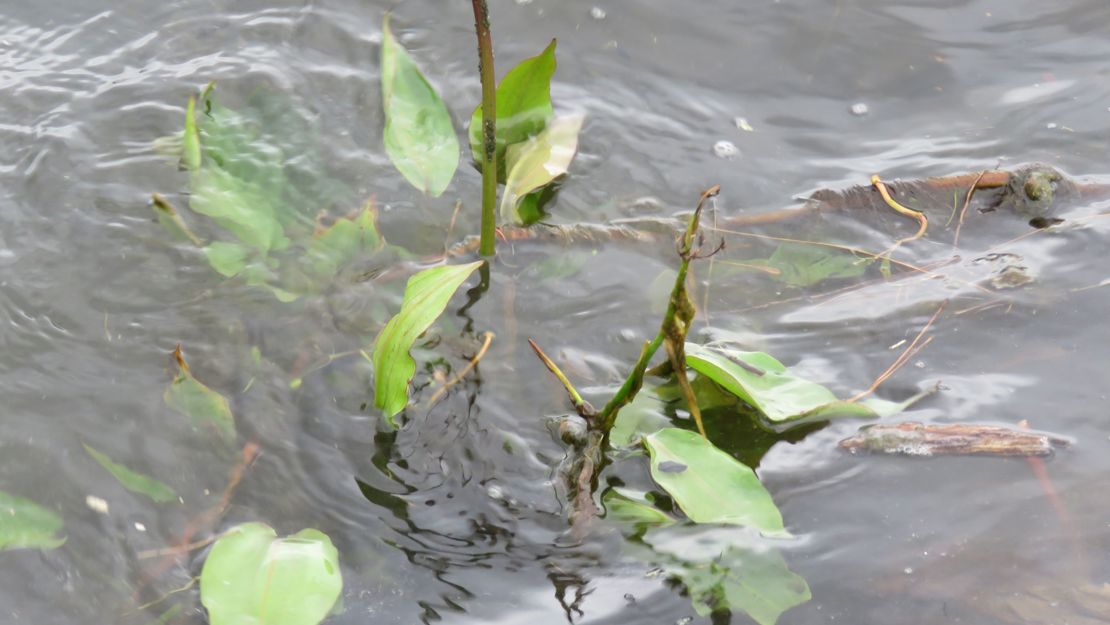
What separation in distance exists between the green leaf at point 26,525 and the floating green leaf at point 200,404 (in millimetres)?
222

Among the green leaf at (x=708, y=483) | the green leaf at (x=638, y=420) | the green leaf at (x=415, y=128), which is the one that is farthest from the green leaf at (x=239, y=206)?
the green leaf at (x=708, y=483)

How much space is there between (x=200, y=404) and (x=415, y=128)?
0.63 metres

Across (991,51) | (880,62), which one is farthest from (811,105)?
(991,51)

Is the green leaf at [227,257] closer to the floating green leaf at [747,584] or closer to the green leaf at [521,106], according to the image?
the green leaf at [521,106]

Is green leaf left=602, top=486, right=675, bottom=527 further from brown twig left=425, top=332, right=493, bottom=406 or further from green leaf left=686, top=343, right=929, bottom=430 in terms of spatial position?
brown twig left=425, top=332, right=493, bottom=406

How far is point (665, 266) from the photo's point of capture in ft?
5.66

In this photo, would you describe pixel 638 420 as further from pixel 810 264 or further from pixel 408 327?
pixel 810 264

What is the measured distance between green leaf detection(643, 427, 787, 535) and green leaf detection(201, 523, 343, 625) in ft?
1.44

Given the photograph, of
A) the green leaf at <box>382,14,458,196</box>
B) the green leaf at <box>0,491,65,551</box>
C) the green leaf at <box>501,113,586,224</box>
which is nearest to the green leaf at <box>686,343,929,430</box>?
the green leaf at <box>501,113,586,224</box>

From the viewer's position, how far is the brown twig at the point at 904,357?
4.91 ft

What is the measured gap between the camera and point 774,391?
1.40 metres

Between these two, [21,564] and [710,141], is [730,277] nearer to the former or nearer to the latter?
[710,141]

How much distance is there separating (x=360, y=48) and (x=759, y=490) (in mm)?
1291

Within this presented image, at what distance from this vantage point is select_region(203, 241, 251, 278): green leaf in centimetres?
165
